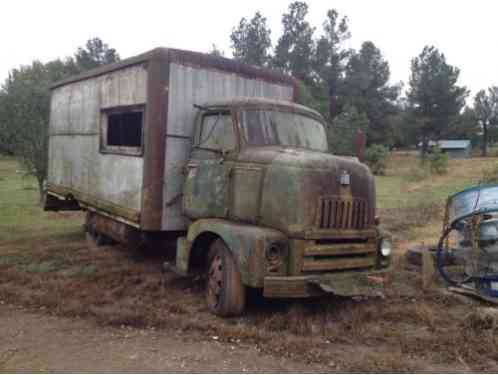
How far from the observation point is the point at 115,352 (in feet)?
14.6

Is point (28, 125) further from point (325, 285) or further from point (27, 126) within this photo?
point (325, 285)

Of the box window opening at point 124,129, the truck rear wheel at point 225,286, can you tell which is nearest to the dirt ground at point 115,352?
the truck rear wheel at point 225,286

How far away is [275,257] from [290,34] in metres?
49.0

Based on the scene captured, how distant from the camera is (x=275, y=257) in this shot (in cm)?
501

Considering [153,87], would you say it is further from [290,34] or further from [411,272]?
[290,34]

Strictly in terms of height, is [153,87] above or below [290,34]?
below

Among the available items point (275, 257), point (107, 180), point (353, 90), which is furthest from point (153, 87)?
point (353, 90)

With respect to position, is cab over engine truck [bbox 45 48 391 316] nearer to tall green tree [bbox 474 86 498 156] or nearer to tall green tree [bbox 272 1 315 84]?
tall green tree [bbox 272 1 315 84]

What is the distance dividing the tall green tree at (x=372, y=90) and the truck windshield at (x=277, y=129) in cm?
4333

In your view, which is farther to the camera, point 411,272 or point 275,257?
point 411,272

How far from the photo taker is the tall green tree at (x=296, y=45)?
161 ft

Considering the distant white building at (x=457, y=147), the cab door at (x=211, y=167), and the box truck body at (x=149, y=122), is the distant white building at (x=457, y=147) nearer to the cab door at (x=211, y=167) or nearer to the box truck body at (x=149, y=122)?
the box truck body at (x=149, y=122)

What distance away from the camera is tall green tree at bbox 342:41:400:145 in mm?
48906

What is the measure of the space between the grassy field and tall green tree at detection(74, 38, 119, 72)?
48.5m
